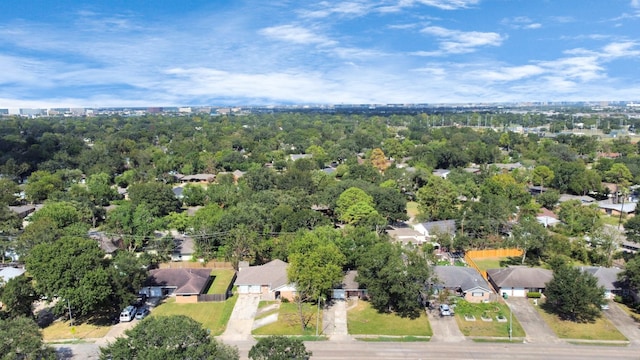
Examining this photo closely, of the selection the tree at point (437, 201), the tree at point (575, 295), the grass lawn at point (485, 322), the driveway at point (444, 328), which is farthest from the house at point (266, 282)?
the tree at point (437, 201)

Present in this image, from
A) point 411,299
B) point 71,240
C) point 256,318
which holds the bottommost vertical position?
point 256,318

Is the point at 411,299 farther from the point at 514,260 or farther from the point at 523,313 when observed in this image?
the point at 514,260

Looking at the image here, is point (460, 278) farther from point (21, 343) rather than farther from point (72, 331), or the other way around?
point (21, 343)

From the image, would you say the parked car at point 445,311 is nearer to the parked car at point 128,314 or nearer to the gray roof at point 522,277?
the gray roof at point 522,277

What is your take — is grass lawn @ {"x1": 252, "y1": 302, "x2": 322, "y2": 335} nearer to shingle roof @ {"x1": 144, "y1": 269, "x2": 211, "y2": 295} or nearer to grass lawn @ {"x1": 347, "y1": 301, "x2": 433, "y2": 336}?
grass lawn @ {"x1": 347, "y1": 301, "x2": 433, "y2": 336}

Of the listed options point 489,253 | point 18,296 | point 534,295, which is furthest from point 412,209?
point 18,296

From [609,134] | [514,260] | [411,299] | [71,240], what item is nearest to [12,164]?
[71,240]
